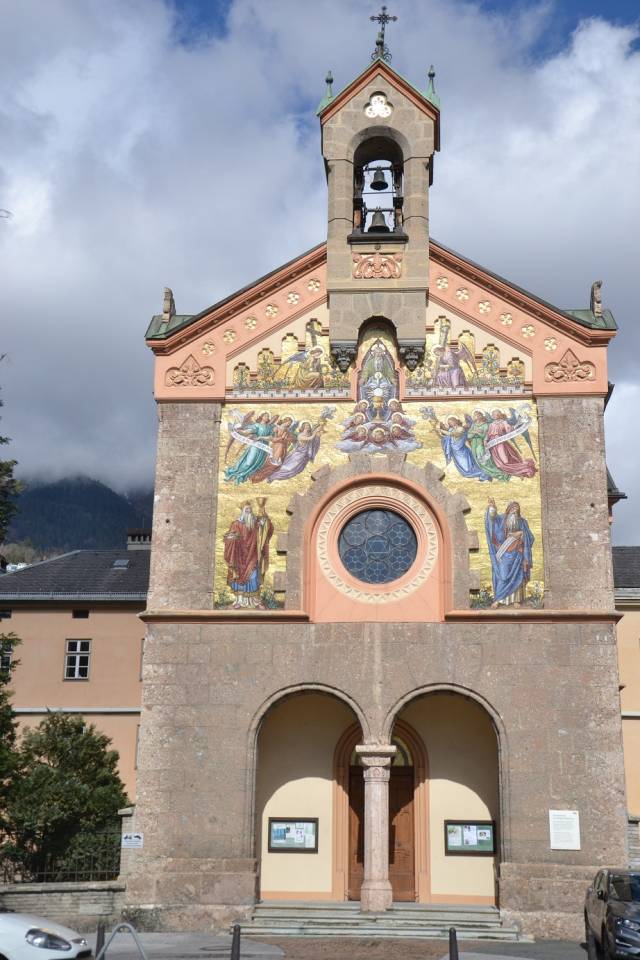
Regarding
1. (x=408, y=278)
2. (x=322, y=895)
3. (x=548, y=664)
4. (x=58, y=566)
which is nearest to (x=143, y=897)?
(x=322, y=895)

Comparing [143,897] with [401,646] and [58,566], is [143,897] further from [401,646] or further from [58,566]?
[58,566]

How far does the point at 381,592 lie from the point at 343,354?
18.6ft

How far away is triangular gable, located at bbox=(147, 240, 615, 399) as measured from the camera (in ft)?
82.2

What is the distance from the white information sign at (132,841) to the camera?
22328 mm

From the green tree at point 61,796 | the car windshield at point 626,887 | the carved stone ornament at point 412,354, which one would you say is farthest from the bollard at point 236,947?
the carved stone ornament at point 412,354

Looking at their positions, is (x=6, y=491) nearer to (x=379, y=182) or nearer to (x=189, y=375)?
(x=189, y=375)

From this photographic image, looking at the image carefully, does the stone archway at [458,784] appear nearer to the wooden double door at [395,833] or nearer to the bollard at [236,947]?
the wooden double door at [395,833]

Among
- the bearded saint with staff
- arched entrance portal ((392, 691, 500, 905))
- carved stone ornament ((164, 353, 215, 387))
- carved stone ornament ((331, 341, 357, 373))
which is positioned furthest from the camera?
carved stone ornament ((164, 353, 215, 387))

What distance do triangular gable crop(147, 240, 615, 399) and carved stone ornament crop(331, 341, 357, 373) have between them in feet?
3.18

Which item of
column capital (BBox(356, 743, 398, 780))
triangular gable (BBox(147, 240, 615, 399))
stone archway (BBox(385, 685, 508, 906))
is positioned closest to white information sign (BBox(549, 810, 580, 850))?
stone archway (BBox(385, 685, 508, 906))

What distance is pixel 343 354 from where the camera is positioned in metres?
25.4

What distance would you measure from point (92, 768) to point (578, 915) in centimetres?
1341

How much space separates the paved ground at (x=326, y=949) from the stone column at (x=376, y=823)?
1.77 meters

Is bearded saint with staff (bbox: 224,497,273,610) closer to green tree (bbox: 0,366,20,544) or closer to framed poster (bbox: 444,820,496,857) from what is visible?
green tree (bbox: 0,366,20,544)
